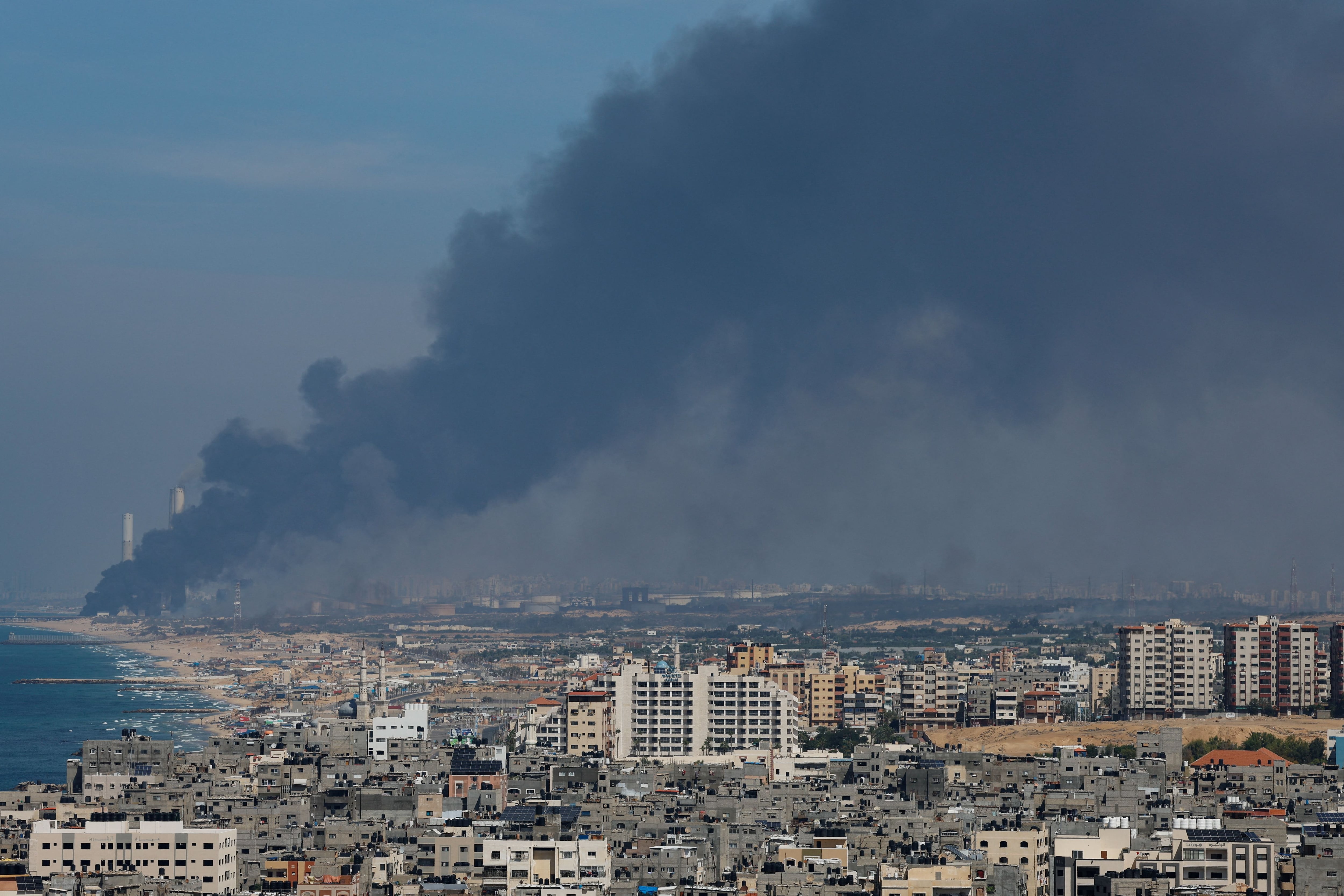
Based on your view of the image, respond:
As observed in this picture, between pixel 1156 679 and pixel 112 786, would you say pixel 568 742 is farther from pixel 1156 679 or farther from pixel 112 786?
pixel 1156 679

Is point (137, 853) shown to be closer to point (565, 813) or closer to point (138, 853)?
point (138, 853)

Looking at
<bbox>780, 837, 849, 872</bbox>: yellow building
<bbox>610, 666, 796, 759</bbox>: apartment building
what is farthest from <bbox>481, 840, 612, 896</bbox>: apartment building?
<bbox>610, 666, 796, 759</bbox>: apartment building

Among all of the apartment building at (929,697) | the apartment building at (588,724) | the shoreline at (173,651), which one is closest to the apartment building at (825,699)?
the apartment building at (929,697)

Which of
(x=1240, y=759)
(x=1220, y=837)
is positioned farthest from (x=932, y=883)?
Answer: (x=1240, y=759)

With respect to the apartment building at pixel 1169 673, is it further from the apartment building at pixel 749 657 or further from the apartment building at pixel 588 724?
the apartment building at pixel 588 724

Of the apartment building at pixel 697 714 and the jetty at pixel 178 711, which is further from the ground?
the apartment building at pixel 697 714
